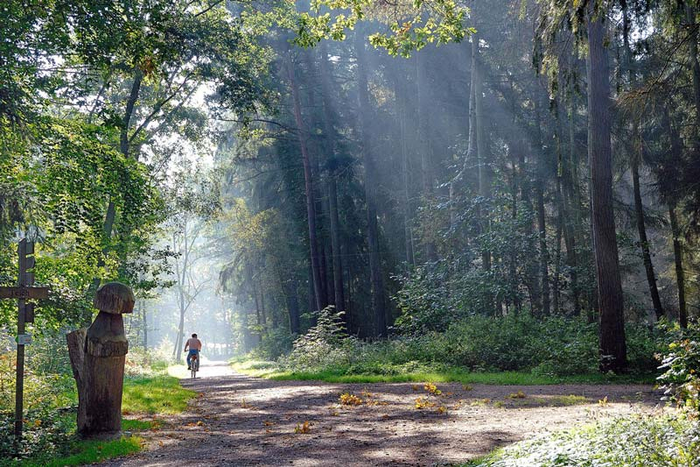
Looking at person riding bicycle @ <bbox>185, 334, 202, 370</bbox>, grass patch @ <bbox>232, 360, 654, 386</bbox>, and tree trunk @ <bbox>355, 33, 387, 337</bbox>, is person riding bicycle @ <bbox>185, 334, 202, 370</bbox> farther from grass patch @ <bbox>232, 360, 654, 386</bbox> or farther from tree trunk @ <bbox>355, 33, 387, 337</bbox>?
grass patch @ <bbox>232, 360, 654, 386</bbox>

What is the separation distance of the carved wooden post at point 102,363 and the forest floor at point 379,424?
76cm

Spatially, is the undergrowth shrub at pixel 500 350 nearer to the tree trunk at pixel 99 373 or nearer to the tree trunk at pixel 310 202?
the tree trunk at pixel 310 202

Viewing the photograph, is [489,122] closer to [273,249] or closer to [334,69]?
[334,69]

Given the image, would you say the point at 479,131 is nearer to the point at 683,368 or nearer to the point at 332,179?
the point at 332,179

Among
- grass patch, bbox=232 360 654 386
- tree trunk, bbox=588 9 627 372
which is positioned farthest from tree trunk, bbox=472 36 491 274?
grass patch, bbox=232 360 654 386

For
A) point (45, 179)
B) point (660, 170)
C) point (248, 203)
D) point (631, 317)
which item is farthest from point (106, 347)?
point (248, 203)

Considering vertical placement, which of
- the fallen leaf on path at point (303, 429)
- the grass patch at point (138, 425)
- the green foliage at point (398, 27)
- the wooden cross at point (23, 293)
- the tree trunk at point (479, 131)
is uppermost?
the tree trunk at point (479, 131)

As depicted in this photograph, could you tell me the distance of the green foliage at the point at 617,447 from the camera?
442 centimetres

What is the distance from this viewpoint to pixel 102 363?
8.78m

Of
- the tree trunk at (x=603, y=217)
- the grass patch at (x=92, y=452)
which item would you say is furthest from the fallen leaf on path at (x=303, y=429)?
the tree trunk at (x=603, y=217)

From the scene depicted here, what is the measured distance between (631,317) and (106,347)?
845 inches

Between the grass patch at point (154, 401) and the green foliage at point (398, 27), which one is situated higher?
the green foliage at point (398, 27)

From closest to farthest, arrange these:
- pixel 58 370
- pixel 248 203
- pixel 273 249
Result: pixel 58 370 < pixel 273 249 < pixel 248 203

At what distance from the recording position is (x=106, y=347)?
28.8 feet
